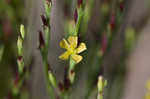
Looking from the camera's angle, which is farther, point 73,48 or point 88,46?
point 88,46

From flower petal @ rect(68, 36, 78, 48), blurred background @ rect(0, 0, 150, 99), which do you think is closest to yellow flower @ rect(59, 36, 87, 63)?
flower petal @ rect(68, 36, 78, 48)

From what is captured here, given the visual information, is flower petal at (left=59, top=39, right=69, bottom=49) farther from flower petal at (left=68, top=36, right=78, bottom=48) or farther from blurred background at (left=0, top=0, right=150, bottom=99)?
blurred background at (left=0, top=0, right=150, bottom=99)

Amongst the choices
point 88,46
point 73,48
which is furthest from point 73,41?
point 88,46

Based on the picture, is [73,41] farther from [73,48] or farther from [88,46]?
[88,46]

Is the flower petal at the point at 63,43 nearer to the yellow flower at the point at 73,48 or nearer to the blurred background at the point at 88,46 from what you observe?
the yellow flower at the point at 73,48

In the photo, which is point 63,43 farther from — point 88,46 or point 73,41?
point 88,46

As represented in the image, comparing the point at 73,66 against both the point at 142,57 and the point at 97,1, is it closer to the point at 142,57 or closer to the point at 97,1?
the point at 97,1

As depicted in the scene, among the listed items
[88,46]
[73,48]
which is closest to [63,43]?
[73,48]

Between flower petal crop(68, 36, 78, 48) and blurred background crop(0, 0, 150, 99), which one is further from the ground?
flower petal crop(68, 36, 78, 48)

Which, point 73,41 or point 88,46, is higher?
point 73,41
